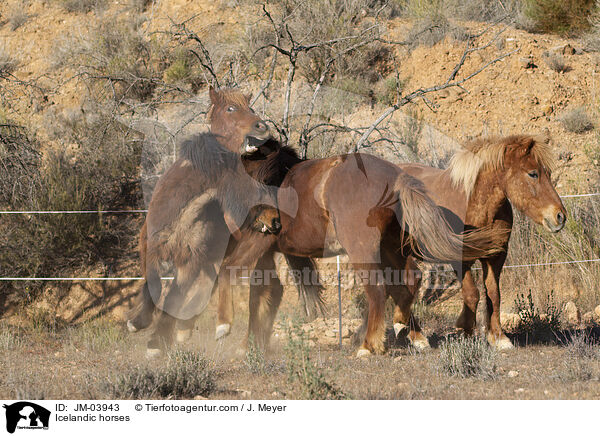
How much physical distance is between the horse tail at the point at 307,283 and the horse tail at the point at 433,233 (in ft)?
5.52

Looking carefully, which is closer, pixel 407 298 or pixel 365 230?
pixel 365 230

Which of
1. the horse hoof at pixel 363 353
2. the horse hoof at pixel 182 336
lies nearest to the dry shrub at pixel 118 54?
the horse hoof at pixel 182 336

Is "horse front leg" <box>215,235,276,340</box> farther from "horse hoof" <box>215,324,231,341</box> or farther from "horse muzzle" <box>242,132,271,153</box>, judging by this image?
"horse muzzle" <box>242,132,271,153</box>

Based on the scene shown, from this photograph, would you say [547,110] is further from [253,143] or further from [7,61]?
[7,61]

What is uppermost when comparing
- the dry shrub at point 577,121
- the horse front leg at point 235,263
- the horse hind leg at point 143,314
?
the dry shrub at point 577,121

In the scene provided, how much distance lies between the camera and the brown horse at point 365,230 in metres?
5.62

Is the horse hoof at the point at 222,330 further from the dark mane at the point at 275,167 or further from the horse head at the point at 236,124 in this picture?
the horse head at the point at 236,124

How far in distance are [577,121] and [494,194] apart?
27.0 feet

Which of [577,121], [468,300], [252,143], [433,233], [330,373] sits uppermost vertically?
[577,121]

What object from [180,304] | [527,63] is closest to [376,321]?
[180,304]

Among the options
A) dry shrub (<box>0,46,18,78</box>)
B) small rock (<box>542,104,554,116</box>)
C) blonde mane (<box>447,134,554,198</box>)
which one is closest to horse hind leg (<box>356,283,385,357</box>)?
blonde mane (<box>447,134,554,198</box>)

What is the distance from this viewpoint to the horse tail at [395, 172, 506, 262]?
5.56 m

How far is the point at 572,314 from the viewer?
7.88 metres
